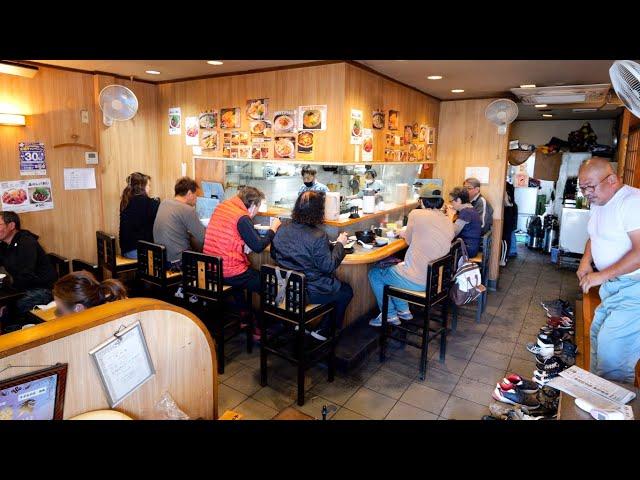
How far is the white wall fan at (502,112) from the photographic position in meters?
5.36

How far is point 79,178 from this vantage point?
16.1ft

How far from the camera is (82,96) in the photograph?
488cm

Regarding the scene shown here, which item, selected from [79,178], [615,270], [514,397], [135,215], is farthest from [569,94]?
Answer: [79,178]

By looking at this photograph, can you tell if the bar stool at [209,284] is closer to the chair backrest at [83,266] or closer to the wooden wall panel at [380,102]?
the chair backrest at [83,266]

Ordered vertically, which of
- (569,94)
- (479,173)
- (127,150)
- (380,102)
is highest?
(569,94)

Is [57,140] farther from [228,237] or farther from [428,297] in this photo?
[428,297]

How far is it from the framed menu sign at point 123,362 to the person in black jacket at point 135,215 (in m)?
3.16

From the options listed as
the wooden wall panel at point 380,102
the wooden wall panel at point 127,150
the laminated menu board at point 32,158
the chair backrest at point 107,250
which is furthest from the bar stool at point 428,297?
the laminated menu board at point 32,158

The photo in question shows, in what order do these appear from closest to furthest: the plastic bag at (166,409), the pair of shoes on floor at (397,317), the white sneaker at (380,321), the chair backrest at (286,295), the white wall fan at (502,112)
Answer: the plastic bag at (166,409) < the chair backrest at (286,295) < the white sneaker at (380,321) < the pair of shoes on floor at (397,317) < the white wall fan at (502,112)

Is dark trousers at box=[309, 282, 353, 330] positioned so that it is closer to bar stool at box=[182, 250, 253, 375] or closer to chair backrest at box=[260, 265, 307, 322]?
chair backrest at box=[260, 265, 307, 322]

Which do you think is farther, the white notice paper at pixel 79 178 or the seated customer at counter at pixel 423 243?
the white notice paper at pixel 79 178

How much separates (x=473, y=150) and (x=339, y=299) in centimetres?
382

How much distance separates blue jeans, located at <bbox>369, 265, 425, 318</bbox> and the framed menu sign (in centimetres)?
258

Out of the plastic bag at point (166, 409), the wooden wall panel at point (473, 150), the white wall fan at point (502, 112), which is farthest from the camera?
the wooden wall panel at point (473, 150)
